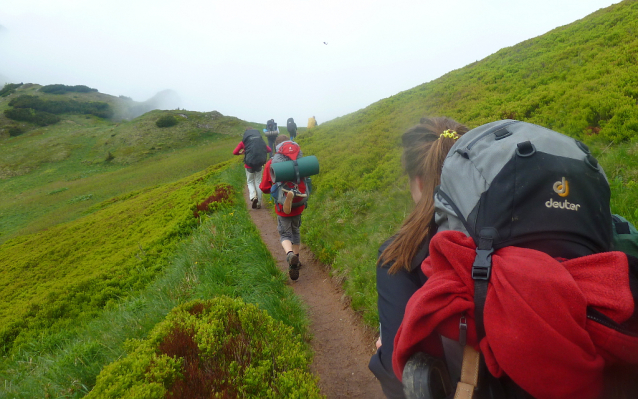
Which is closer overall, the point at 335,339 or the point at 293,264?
the point at 335,339

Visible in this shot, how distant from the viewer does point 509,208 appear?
3.85 feet

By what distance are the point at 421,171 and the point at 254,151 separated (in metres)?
10.2

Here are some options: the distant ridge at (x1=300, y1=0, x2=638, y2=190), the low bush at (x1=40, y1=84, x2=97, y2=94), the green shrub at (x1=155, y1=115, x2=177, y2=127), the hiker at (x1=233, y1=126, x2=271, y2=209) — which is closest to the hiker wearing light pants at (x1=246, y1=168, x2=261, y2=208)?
the hiker at (x1=233, y1=126, x2=271, y2=209)

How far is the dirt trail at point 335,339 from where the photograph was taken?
13.1ft

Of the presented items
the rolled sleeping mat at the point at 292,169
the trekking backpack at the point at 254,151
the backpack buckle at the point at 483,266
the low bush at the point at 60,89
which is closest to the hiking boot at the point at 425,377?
the backpack buckle at the point at 483,266

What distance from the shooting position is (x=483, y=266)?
111cm

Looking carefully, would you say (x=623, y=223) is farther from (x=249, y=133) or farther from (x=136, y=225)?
(x=136, y=225)

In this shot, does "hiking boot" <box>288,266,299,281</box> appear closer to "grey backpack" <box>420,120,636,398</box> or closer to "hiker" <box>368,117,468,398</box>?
"hiker" <box>368,117,468,398</box>

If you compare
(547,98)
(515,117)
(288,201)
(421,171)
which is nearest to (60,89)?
(288,201)

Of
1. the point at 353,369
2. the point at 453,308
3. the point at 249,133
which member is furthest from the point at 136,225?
the point at 453,308

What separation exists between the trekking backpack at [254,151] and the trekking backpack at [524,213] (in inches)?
426

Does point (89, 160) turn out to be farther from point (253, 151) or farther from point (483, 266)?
point (483, 266)

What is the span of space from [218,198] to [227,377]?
939cm

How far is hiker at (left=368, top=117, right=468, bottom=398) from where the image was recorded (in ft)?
5.67
